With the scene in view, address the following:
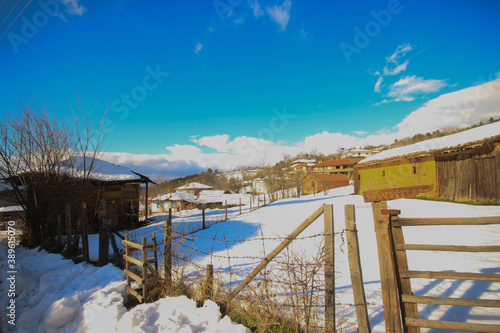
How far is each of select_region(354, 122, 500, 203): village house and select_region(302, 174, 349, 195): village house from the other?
947 inches

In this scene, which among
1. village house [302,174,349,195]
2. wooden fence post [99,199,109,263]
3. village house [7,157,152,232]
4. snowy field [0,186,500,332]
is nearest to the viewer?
snowy field [0,186,500,332]

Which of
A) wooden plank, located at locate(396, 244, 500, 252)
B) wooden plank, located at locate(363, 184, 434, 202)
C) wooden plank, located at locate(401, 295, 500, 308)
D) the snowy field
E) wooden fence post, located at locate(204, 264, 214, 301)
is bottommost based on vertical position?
the snowy field

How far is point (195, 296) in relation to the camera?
4.18m

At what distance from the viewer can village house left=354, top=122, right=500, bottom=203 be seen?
39.8 ft

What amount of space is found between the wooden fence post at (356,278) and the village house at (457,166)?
9342 millimetres

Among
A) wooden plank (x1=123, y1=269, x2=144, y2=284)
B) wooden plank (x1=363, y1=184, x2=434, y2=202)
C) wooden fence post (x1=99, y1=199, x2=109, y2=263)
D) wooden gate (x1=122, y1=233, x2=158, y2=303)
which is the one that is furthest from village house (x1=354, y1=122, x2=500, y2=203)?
wooden fence post (x1=99, y1=199, x2=109, y2=263)

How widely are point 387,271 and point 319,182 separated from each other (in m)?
41.5

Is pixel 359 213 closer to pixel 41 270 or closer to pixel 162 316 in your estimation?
pixel 162 316

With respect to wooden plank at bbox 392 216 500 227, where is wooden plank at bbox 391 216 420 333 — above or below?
below

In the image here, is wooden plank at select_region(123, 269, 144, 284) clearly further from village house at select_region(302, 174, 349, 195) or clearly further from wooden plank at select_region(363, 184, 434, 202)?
village house at select_region(302, 174, 349, 195)

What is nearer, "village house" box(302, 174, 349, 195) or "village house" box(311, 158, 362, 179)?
"village house" box(302, 174, 349, 195)

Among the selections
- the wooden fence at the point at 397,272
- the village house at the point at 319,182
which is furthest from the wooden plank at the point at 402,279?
the village house at the point at 319,182

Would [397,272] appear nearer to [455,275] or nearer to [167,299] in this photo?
Answer: [455,275]

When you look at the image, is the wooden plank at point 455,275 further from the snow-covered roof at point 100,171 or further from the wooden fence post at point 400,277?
the snow-covered roof at point 100,171
